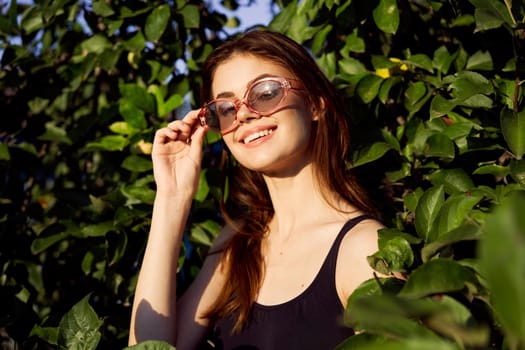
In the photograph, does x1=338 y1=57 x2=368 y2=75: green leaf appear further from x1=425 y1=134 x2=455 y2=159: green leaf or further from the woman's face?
x1=425 y1=134 x2=455 y2=159: green leaf

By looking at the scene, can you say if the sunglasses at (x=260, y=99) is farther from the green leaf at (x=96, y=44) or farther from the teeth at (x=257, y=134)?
the green leaf at (x=96, y=44)

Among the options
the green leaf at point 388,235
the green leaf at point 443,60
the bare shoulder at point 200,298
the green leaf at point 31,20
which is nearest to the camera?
the green leaf at point 388,235

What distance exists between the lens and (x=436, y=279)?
772mm

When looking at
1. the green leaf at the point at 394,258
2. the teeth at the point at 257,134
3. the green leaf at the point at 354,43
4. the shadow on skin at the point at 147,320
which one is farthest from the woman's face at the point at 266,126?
the green leaf at the point at 394,258

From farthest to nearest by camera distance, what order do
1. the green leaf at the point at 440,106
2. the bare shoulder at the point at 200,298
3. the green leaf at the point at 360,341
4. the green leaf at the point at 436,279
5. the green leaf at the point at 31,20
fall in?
the green leaf at the point at 31,20 < the bare shoulder at the point at 200,298 < the green leaf at the point at 440,106 < the green leaf at the point at 360,341 < the green leaf at the point at 436,279

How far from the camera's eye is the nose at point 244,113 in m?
1.64

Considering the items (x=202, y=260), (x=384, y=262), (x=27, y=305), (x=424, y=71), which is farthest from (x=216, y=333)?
(x=424, y=71)

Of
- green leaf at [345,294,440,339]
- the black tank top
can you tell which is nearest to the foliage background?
the black tank top

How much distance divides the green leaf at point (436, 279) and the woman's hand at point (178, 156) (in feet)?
3.56

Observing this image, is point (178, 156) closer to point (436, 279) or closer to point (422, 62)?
point (422, 62)

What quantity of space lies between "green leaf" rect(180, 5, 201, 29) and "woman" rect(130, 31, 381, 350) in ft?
0.70

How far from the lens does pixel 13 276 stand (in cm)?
194

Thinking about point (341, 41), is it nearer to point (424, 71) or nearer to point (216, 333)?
point (424, 71)

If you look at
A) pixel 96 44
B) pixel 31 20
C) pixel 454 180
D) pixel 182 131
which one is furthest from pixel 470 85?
pixel 31 20
